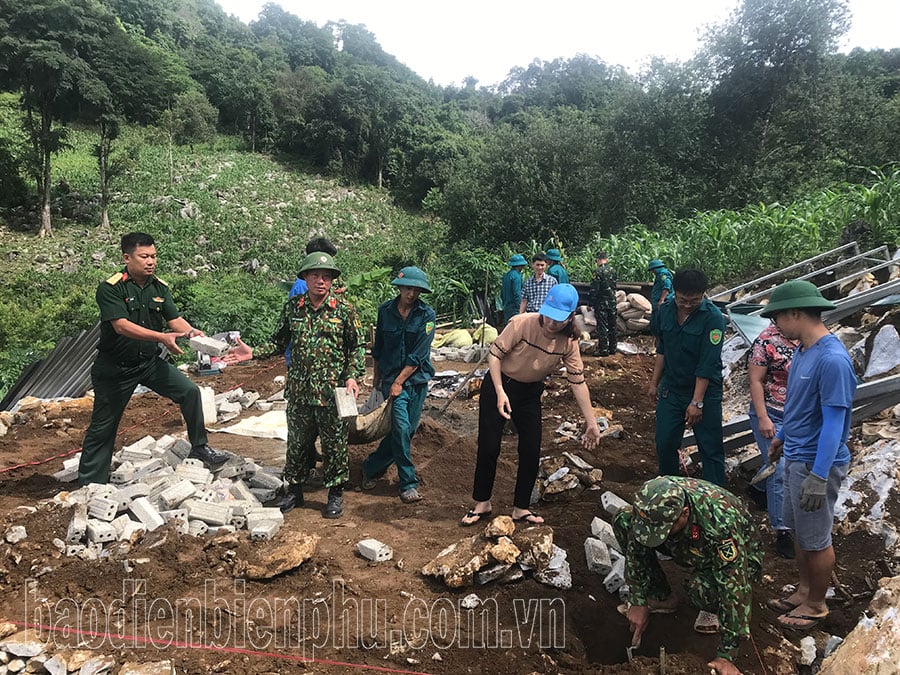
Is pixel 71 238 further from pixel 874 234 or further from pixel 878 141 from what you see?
pixel 878 141

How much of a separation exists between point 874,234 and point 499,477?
6632 millimetres

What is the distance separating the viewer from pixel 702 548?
2432 millimetres

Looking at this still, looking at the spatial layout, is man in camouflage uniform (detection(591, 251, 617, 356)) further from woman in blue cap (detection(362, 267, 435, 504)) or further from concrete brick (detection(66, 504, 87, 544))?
concrete brick (detection(66, 504, 87, 544))

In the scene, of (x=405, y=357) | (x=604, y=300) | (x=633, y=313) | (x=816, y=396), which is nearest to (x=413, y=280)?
(x=405, y=357)

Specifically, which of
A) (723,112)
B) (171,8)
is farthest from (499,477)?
(171,8)

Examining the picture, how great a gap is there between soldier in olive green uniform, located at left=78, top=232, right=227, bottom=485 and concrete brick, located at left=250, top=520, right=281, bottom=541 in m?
1.29

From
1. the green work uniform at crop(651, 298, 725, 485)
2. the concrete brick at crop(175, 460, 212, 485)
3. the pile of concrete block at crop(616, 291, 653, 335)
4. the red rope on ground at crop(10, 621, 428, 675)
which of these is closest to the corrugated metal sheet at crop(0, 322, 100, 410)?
the concrete brick at crop(175, 460, 212, 485)

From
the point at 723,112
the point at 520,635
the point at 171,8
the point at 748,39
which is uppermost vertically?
the point at 171,8

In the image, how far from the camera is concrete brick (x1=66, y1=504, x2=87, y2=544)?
3222mm

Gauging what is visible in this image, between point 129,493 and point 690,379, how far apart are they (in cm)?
382

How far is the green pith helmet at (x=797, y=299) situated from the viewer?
8.50ft

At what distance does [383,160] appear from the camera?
38.7 m

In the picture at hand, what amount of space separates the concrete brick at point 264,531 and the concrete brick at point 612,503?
225cm

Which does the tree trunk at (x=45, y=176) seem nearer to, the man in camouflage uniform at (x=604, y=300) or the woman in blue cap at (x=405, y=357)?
the man in camouflage uniform at (x=604, y=300)
